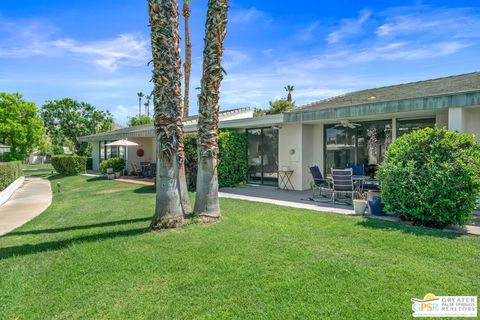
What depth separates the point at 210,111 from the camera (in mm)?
6910

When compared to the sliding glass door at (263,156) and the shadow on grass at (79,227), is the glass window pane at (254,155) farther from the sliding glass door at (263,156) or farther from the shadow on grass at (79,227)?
the shadow on grass at (79,227)

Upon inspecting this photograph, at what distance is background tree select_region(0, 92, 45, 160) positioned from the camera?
24.5 m

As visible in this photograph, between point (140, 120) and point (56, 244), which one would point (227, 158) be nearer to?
point (56, 244)

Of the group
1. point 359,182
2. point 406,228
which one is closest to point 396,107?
point 359,182

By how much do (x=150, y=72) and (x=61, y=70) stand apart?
1488 centimetres

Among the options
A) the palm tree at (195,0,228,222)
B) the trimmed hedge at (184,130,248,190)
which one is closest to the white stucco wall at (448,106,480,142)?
the palm tree at (195,0,228,222)

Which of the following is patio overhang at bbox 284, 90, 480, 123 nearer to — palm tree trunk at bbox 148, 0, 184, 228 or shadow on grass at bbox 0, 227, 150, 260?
palm tree trunk at bbox 148, 0, 184, 228

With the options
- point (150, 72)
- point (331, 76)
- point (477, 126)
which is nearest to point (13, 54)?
point (150, 72)

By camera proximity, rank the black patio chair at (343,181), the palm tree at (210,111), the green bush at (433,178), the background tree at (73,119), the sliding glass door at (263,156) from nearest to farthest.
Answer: the green bush at (433,178) < the palm tree at (210,111) < the black patio chair at (343,181) < the sliding glass door at (263,156) < the background tree at (73,119)

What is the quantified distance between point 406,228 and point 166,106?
5.80m

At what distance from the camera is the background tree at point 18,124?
24516mm
